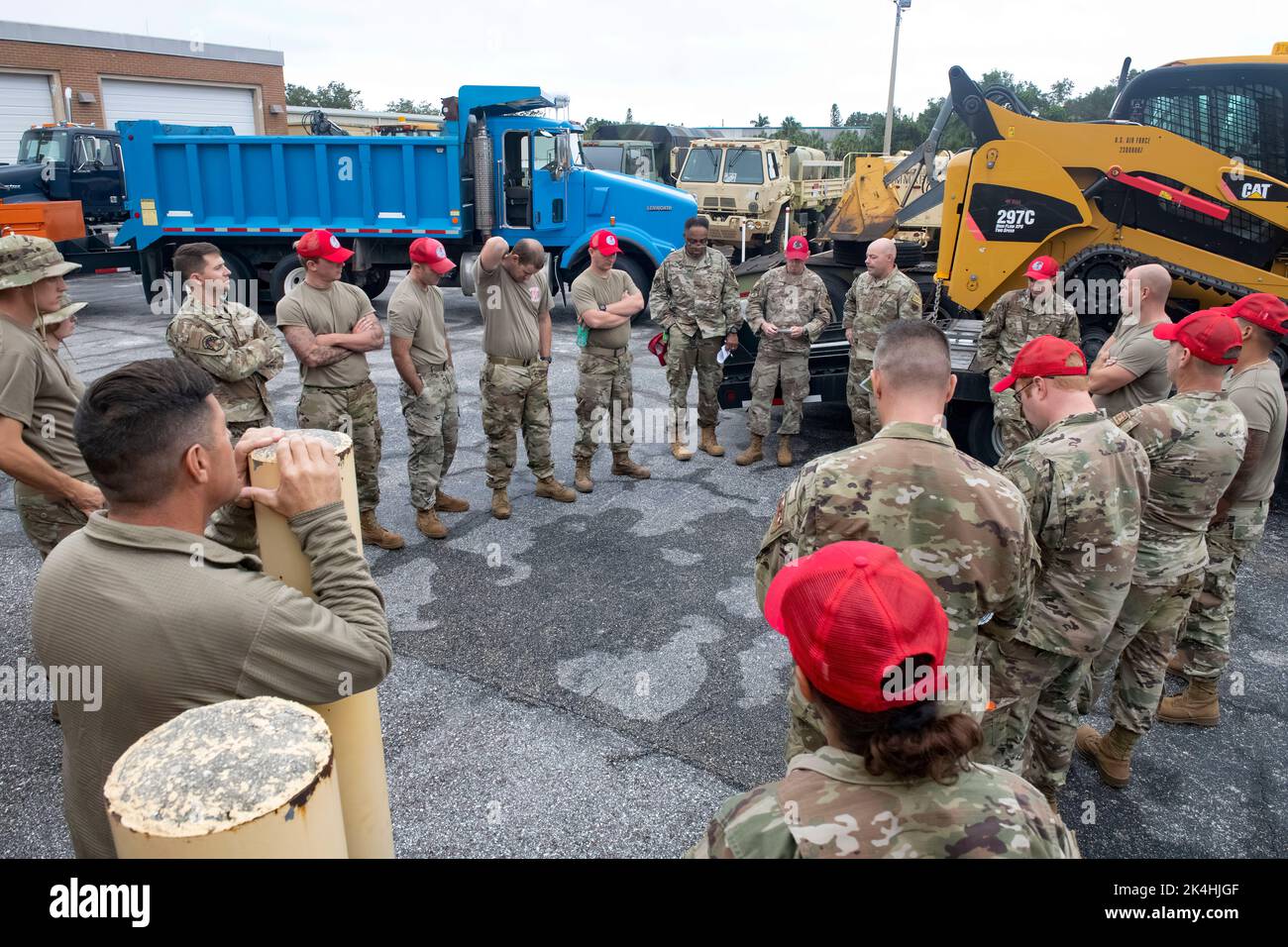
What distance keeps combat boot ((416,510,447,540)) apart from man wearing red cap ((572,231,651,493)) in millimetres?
1182

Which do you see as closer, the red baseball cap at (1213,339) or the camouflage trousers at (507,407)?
the red baseball cap at (1213,339)

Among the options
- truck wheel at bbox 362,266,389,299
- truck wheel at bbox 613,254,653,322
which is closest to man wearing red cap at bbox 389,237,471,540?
truck wheel at bbox 613,254,653,322

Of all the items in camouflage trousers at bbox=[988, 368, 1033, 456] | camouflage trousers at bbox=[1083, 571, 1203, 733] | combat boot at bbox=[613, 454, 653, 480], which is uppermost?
camouflage trousers at bbox=[988, 368, 1033, 456]

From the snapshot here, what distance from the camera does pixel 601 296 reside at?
6254 mm

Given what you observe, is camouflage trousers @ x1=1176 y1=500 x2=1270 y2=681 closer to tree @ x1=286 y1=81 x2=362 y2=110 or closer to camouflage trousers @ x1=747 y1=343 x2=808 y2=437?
camouflage trousers @ x1=747 y1=343 x2=808 y2=437

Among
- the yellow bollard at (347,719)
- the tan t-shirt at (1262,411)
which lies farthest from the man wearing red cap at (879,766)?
the tan t-shirt at (1262,411)

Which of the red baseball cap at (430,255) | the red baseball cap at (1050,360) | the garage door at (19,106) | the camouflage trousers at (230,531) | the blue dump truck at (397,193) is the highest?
the garage door at (19,106)

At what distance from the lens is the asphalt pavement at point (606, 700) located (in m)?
3.02

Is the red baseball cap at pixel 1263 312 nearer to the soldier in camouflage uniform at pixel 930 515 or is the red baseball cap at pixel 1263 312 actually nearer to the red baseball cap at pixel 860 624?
the soldier in camouflage uniform at pixel 930 515

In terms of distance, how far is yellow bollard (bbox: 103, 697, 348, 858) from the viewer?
45.4 inches

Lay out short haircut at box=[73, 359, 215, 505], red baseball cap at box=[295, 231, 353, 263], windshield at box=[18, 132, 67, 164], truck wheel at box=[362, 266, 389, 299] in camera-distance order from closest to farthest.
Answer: short haircut at box=[73, 359, 215, 505] → red baseball cap at box=[295, 231, 353, 263] → truck wheel at box=[362, 266, 389, 299] → windshield at box=[18, 132, 67, 164]

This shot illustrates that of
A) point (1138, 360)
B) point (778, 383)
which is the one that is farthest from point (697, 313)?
point (1138, 360)

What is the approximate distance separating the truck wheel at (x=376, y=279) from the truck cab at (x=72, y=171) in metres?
5.51
